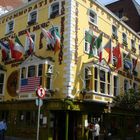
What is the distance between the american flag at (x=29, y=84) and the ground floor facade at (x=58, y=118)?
3.24ft

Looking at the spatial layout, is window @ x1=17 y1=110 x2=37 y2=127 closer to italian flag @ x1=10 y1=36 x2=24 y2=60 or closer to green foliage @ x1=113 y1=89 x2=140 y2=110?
italian flag @ x1=10 y1=36 x2=24 y2=60

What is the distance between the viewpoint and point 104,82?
2570 centimetres

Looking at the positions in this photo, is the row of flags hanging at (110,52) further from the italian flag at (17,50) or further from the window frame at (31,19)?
the italian flag at (17,50)

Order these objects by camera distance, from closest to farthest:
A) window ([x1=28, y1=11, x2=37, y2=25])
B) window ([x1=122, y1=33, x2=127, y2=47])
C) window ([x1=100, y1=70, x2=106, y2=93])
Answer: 1. window ([x1=100, y1=70, x2=106, y2=93])
2. window ([x1=28, y1=11, x2=37, y2=25])
3. window ([x1=122, y1=33, x2=127, y2=47])

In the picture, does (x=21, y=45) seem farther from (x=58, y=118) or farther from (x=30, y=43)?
(x=58, y=118)

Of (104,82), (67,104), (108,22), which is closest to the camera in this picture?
(67,104)

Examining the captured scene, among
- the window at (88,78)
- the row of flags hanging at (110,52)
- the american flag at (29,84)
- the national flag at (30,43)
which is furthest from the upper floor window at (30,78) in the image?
the row of flags hanging at (110,52)

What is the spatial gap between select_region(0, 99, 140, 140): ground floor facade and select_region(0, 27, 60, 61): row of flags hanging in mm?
4021

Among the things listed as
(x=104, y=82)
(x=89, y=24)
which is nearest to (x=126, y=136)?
(x=104, y=82)

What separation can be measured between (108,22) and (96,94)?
27.8 feet

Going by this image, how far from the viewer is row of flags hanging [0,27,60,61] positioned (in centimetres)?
2367

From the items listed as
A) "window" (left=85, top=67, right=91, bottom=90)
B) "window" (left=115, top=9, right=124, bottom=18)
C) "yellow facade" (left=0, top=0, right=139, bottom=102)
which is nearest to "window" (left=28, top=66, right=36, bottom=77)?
"yellow facade" (left=0, top=0, right=139, bottom=102)

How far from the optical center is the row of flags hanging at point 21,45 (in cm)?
2367

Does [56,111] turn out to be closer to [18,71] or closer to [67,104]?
[67,104]
